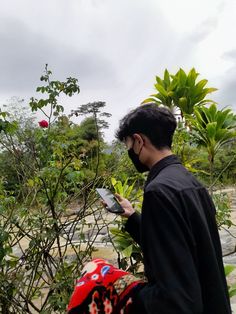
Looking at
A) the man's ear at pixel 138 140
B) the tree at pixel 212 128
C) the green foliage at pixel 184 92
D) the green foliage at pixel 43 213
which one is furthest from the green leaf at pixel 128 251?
the green foliage at pixel 184 92

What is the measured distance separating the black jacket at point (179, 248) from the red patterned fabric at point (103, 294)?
0.09m

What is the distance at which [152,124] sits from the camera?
1424 mm

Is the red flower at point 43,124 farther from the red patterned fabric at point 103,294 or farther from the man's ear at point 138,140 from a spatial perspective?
the red patterned fabric at point 103,294

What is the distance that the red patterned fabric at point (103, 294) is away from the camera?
1283mm

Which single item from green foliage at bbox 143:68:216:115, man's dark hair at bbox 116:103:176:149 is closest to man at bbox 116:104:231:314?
man's dark hair at bbox 116:103:176:149

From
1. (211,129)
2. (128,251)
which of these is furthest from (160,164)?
(211,129)

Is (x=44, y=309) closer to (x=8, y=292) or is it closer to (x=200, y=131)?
(x=8, y=292)

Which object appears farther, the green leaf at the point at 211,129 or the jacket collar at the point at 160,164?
the green leaf at the point at 211,129

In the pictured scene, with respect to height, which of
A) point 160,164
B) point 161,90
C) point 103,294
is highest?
point 161,90

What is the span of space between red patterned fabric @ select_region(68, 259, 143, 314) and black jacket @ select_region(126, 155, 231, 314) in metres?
0.09

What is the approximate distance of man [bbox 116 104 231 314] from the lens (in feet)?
3.70

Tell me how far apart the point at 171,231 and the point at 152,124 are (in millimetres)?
446

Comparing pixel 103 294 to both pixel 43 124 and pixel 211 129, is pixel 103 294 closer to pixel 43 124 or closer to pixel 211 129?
pixel 43 124

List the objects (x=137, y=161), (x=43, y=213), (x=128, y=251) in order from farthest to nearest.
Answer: (x=128, y=251) < (x=43, y=213) < (x=137, y=161)
